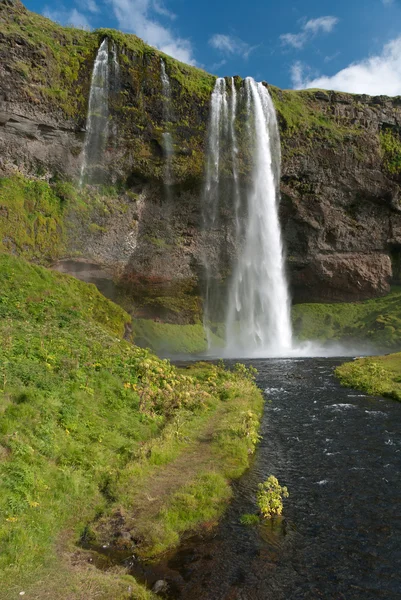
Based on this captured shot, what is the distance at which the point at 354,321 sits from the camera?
201 feet

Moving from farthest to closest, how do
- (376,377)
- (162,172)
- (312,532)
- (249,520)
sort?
(162,172)
(376,377)
(249,520)
(312,532)

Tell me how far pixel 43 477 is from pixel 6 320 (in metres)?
11.0

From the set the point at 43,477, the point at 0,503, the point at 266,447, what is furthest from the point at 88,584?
the point at 266,447

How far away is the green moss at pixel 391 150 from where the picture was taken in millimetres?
61759

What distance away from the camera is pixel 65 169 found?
155ft

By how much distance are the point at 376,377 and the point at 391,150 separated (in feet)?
162

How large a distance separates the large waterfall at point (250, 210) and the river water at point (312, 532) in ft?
123

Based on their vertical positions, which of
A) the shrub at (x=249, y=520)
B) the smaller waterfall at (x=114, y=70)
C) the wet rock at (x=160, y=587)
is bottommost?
the wet rock at (x=160, y=587)

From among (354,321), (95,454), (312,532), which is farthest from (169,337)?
(312,532)

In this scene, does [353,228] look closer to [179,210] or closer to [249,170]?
[249,170]

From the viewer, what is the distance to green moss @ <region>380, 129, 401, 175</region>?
2431 inches

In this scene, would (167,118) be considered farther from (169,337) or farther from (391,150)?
(391,150)

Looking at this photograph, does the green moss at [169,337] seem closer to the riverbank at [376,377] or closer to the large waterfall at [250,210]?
the large waterfall at [250,210]

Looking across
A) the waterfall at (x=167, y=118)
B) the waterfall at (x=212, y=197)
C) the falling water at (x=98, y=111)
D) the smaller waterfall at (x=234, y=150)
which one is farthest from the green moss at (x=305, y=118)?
the falling water at (x=98, y=111)
